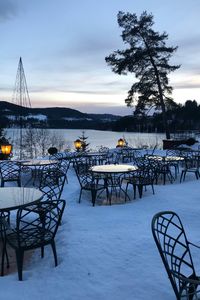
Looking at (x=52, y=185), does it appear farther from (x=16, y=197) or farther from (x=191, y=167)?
(x=191, y=167)

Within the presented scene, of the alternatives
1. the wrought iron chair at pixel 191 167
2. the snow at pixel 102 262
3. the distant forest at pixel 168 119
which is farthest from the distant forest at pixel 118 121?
the snow at pixel 102 262

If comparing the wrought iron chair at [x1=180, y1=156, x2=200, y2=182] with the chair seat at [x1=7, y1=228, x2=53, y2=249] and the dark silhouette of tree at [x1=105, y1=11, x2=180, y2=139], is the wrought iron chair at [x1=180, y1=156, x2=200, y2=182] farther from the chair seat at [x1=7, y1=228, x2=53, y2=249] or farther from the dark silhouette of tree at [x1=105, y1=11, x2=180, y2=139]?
the dark silhouette of tree at [x1=105, y1=11, x2=180, y2=139]

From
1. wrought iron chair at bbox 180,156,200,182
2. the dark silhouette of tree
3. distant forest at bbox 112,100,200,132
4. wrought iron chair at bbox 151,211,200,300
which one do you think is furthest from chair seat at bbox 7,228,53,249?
distant forest at bbox 112,100,200,132

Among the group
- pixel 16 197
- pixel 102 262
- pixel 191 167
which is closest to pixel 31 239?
pixel 102 262

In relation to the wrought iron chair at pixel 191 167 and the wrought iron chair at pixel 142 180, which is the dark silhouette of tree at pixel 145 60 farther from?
the wrought iron chair at pixel 142 180

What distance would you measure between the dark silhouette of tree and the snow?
46.7ft

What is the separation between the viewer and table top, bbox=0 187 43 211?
373cm

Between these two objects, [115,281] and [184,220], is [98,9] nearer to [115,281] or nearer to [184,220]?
[184,220]

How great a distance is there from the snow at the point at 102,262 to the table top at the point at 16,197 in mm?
645

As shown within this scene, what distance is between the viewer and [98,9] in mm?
11086

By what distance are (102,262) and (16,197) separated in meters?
1.40

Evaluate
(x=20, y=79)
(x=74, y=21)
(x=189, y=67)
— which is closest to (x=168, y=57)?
(x=189, y=67)

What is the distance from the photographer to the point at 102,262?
3.50 m

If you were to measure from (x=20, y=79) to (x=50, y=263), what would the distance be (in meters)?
3.80
